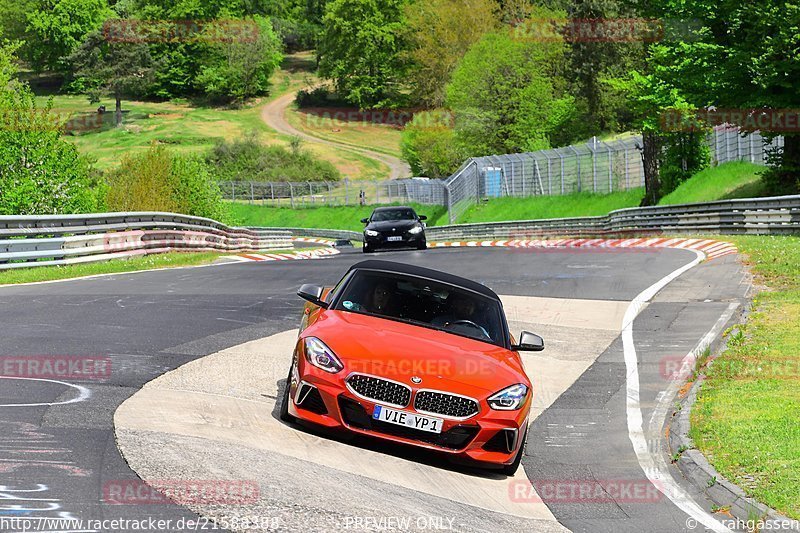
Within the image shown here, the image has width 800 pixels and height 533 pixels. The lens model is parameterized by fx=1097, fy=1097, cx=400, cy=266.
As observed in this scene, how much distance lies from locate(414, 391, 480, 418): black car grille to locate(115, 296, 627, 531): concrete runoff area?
45 centimetres

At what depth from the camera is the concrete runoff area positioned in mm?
7078

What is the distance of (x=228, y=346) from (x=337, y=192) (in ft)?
253

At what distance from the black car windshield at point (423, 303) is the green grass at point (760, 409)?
2039 mm

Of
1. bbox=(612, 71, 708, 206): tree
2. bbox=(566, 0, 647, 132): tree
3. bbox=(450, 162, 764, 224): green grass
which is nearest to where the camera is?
bbox=(450, 162, 764, 224): green grass

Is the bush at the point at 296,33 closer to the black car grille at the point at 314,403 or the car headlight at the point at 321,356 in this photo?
the car headlight at the point at 321,356

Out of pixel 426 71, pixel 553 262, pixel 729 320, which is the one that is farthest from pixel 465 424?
pixel 426 71

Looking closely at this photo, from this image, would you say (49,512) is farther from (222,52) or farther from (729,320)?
(222,52)

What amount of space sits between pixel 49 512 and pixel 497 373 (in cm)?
395

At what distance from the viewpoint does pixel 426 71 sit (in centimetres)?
11869

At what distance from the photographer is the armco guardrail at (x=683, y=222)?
30.2m

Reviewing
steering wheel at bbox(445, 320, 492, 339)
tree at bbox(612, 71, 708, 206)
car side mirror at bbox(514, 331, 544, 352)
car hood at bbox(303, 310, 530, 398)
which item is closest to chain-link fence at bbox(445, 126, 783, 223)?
tree at bbox(612, 71, 708, 206)

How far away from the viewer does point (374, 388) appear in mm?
8289

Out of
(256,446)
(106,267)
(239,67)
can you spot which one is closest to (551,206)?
(106,267)

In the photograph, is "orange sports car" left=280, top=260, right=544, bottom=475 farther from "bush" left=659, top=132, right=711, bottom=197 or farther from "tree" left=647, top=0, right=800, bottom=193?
"bush" left=659, top=132, right=711, bottom=197
